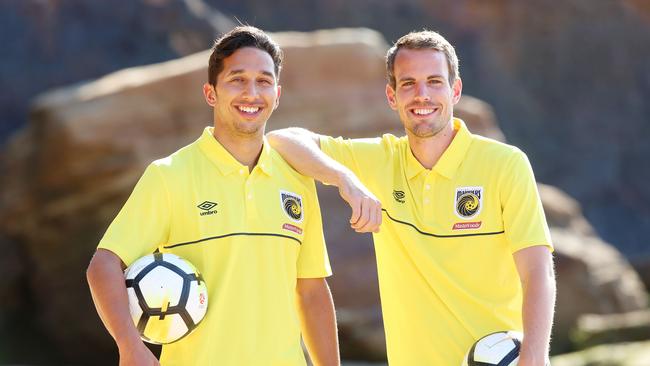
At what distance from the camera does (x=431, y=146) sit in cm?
371

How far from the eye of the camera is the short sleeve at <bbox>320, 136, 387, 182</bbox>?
381cm

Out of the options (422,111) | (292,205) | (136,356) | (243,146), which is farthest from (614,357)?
(136,356)

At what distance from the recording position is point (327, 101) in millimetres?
10781

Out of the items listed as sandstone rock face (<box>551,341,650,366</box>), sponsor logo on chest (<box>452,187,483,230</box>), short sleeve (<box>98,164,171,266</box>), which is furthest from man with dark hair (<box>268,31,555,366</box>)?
sandstone rock face (<box>551,341,650,366</box>)

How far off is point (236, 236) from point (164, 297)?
31 cm

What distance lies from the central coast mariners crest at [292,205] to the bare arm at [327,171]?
0.37 ft

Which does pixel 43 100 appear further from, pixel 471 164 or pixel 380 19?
pixel 380 19

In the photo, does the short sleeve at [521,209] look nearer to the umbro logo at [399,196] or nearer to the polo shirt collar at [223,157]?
the umbro logo at [399,196]

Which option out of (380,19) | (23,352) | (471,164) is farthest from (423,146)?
(380,19)

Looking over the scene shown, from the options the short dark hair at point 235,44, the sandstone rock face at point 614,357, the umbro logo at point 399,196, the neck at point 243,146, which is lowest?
the sandstone rock face at point 614,357

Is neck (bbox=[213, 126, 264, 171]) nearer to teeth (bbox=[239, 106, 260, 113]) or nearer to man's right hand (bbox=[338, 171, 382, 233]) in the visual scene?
teeth (bbox=[239, 106, 260, 113])

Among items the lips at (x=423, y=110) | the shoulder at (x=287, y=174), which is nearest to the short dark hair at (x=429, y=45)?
the lips at (x=423, y=110)

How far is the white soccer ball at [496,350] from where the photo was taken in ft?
10.4

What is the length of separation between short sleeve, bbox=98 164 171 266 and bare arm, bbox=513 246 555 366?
3.65ft
